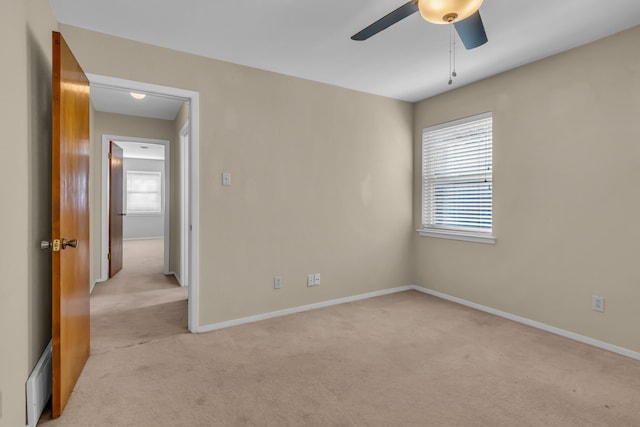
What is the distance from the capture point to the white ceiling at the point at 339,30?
2.23 metres

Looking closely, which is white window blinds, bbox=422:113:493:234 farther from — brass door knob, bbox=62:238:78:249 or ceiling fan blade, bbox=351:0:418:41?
brass door knob, bbox=62:238:78:249

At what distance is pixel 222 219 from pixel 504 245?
2.79m

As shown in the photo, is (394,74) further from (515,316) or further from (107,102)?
(107,102)

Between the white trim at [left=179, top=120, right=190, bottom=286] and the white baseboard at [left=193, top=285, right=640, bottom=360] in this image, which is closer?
the white baseboard at [left=193, top=285, right=640, bottom=360]

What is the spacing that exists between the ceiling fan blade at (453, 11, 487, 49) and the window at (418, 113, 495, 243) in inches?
67.7

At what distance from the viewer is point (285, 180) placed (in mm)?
3477

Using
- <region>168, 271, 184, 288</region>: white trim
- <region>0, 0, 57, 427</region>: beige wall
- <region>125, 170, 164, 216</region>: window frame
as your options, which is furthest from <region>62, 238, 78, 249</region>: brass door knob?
<region>125, 170, 164, 216</region>: window frame

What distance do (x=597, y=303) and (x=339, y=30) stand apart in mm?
2983

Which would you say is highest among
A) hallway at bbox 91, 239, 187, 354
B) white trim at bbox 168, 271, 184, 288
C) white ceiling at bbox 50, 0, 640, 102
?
white ceiling at bbox 50, 0, 640, 102

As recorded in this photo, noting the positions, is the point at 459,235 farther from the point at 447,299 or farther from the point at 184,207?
the point at 184,207

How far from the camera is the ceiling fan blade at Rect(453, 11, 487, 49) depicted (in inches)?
70.8

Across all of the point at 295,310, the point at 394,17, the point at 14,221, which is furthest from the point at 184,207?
the point at 394,17

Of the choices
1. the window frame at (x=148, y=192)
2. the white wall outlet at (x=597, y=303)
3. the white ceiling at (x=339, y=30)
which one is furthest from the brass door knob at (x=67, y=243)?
the window frame at (x=148, y=192)

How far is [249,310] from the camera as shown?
10.8 feet
